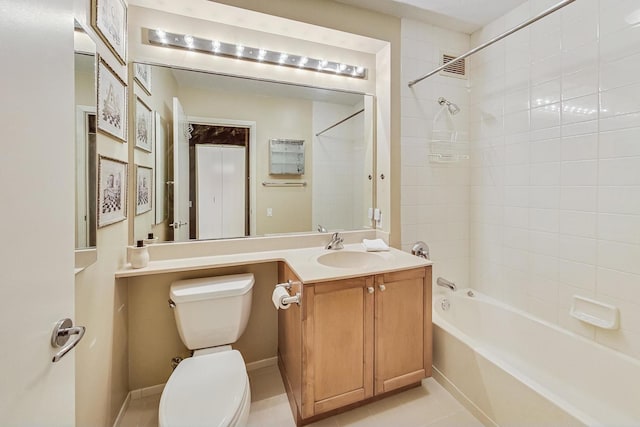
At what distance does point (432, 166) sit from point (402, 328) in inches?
51.3

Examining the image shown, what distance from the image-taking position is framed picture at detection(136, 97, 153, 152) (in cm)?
163

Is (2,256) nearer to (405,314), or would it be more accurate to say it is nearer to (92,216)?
(92,216)

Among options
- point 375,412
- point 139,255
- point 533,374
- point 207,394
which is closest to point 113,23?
point 139,255

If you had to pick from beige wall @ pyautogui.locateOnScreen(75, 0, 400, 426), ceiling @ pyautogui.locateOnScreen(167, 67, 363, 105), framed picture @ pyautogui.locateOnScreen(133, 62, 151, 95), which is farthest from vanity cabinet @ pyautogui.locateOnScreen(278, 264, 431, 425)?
framed picture @ pyautogui.locateOnScreen(133, 62, 151, 95)

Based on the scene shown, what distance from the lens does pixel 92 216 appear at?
117cm

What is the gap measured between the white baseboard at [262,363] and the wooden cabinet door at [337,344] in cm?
65

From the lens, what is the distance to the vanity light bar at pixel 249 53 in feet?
5.62

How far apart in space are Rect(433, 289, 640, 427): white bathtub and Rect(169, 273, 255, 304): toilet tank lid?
1.32 metres

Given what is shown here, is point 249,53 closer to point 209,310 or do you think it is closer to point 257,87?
point 257,87

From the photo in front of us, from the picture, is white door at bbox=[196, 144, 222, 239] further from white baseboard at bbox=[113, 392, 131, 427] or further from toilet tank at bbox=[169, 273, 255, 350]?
white baseboard at bbox=[113, 392, 131, 427]

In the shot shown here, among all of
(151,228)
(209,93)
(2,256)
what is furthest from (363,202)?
(2,256)

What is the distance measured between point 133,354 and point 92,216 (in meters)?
1.03

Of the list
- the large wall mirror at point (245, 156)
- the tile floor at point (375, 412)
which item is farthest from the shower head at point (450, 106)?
the tile floor at point (375, 412)

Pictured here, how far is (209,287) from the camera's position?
5.24 ft
